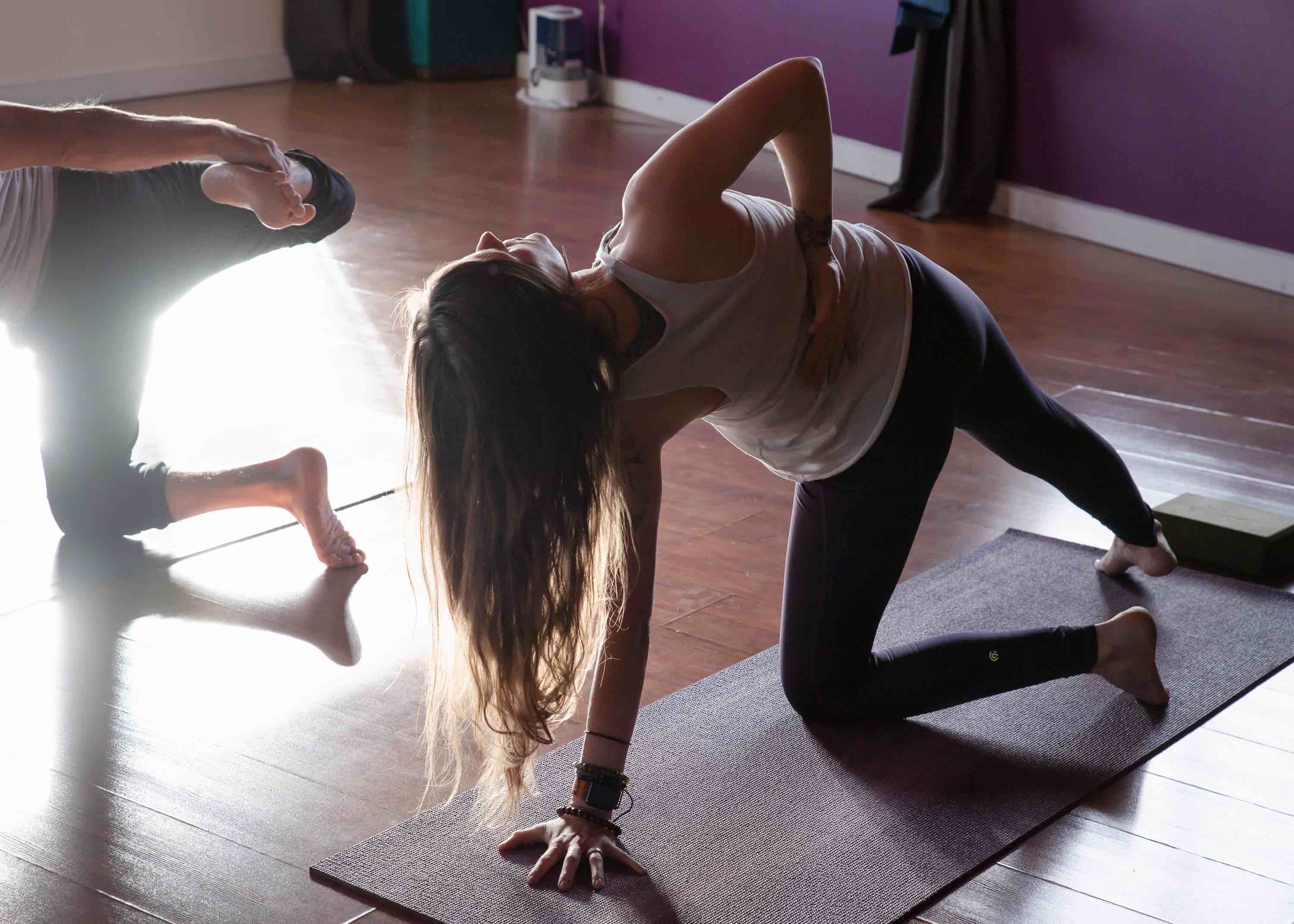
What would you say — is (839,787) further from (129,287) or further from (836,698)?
(129,287)

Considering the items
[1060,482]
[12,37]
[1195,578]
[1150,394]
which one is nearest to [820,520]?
[1060,482]

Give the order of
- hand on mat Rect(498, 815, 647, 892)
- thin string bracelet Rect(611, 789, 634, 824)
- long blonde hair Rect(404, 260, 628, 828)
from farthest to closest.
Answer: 1. thin string bracelet Rect(611, 789, 634, 824)
2. hand on mat Rect(498, 815, 647, 892)
3. long blonde hair Rect(404, 260, 628, 828)

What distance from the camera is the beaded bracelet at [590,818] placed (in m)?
1.64

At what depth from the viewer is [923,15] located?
514cm

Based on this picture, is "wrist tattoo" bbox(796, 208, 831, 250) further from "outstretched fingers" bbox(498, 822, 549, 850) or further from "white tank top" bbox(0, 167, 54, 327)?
"white tank top" bbox(0, 167, 54, 327)

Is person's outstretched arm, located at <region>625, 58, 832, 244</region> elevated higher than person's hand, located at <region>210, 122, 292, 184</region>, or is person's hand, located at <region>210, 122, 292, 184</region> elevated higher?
person's outstretched arm, located at <region>625, 58, 832, 244</region>

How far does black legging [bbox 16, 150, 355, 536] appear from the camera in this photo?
2375 mm

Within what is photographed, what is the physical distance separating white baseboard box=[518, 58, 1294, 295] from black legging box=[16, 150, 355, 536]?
3.21 metres

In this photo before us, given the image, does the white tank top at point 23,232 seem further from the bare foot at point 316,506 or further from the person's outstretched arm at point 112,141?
the bare foot at point 316,506

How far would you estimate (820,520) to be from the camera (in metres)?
1.84

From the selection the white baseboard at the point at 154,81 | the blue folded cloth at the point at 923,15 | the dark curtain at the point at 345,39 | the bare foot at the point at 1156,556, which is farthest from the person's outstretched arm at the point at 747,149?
the dark curtain at the point at 345,39

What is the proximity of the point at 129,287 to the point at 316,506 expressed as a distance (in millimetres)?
475

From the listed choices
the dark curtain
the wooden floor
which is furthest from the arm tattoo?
the dark curtain

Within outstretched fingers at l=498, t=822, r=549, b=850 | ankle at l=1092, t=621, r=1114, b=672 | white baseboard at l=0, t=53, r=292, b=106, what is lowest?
white baseboard at l=0, t=53, r=292, b=106
